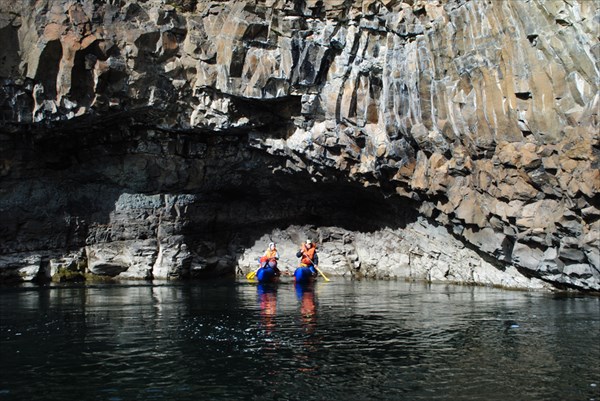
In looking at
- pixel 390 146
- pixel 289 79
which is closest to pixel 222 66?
pixel 289 79

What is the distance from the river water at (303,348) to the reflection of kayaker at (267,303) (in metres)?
0.08

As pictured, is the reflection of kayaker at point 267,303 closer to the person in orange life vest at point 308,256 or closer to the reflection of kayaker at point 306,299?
the reflection of kayaker at point 306,299

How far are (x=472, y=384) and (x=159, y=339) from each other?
7.11 meters

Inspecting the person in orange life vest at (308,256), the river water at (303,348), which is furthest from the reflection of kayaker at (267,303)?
the person in orange life vest at (308,256)

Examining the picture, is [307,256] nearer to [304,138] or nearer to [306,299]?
[304,138]

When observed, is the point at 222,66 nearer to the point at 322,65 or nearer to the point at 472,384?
the point at 322,65

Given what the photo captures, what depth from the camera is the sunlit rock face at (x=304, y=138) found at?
2108cm

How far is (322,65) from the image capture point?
27.3 m

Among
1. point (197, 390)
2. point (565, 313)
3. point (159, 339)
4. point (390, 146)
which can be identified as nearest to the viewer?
point (197, 390)

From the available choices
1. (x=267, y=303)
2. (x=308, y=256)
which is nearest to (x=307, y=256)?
(x=308, y=256)

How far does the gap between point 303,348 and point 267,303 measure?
777 cm

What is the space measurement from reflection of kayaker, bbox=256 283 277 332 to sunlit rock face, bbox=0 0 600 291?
5.90 metres

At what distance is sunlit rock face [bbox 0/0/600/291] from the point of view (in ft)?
69.2

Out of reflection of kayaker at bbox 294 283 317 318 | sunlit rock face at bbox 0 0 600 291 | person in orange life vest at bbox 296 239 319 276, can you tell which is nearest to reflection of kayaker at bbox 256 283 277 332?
reflection of kayaker at bbox 294 283 317 318
